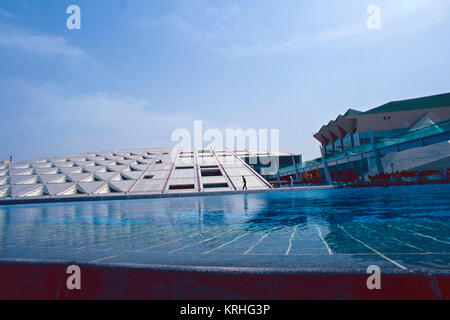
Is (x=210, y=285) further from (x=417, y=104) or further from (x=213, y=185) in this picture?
(x=417, y=104)

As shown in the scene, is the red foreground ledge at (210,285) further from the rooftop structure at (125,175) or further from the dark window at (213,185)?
the dark window at (213,185)

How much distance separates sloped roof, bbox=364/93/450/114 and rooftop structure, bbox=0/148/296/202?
1865 centimetres

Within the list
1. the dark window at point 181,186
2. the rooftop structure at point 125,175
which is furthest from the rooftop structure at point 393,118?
the dark window at point 181,186

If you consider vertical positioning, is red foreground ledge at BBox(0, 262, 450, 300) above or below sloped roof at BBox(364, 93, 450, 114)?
below

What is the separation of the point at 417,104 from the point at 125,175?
34.3 m

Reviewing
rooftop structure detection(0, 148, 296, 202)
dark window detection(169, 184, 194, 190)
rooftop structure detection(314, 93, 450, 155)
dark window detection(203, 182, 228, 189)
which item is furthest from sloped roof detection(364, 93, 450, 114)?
dark window detection(169, 184, 194, 190)

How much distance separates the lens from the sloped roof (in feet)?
109

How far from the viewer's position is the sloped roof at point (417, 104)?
33.2 meters

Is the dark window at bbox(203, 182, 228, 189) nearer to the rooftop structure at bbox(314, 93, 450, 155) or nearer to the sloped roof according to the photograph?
the rooftop structure at bbox(314, 93, 450, 155)

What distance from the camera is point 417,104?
113ft

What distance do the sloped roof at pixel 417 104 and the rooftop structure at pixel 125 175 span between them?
18646mm

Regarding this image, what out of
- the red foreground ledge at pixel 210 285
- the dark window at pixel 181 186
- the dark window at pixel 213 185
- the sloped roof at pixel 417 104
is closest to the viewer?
the red foreground ledge at pixel 210 285

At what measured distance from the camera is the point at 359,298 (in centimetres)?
158
